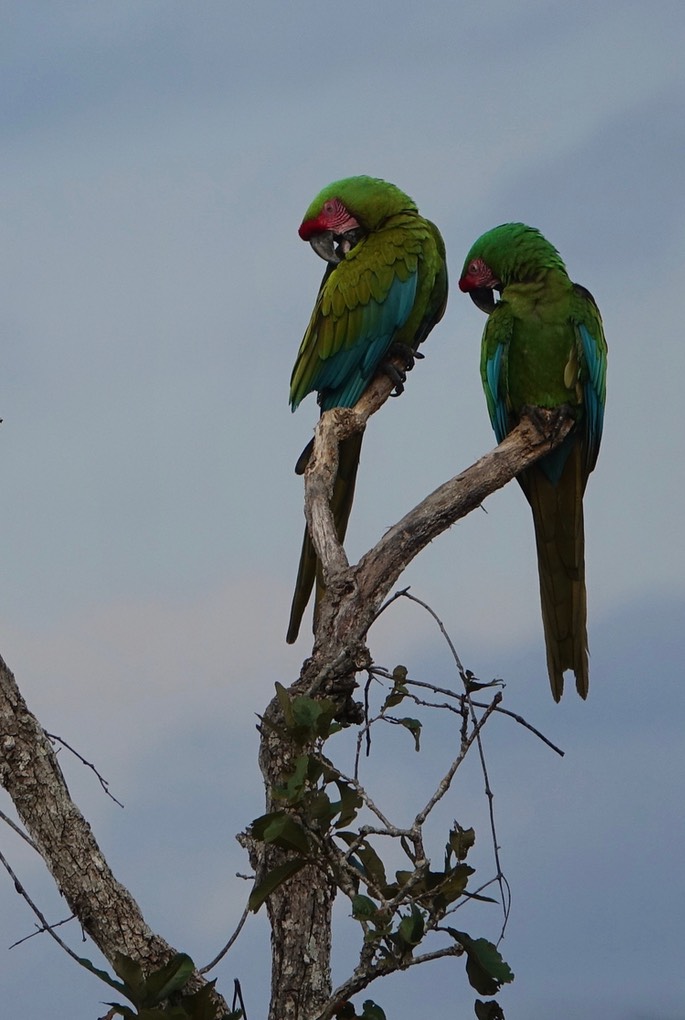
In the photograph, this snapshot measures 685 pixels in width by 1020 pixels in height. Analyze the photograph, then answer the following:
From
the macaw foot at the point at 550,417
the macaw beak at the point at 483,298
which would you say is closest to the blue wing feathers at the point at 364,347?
the macaw beak at the point at 483,298

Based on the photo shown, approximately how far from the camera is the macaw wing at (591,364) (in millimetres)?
3672

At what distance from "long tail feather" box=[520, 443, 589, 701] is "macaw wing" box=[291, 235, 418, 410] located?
68 centimetres

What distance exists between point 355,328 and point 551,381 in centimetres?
75

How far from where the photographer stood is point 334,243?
175 inches

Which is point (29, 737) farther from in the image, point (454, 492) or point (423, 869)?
point (454, 492)

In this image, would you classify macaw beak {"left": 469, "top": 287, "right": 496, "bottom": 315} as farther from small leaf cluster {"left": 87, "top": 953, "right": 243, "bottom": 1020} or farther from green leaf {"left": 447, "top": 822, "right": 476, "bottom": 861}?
small leaf cluster {"left": 87, "top": 953, "right": 243, "bottom": 1020}

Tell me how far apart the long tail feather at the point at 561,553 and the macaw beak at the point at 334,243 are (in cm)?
115

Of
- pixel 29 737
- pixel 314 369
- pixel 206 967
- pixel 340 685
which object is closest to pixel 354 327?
pixel 314 369

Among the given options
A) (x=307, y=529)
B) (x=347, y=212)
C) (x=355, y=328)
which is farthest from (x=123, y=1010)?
(x=347, y=212)

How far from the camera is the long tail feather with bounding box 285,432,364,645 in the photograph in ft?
11.6

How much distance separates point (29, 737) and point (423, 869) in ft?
3.13

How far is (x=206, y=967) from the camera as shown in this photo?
2.36 m

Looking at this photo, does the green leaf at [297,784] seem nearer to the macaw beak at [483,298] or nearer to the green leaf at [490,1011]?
the green leaf at [490,1011]

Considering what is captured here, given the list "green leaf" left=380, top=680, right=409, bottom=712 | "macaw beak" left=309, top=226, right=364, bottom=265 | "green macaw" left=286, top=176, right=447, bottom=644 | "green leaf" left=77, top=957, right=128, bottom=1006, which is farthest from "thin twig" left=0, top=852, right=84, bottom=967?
"macaw beak" left=309, top=226, right=364, bottom=265
